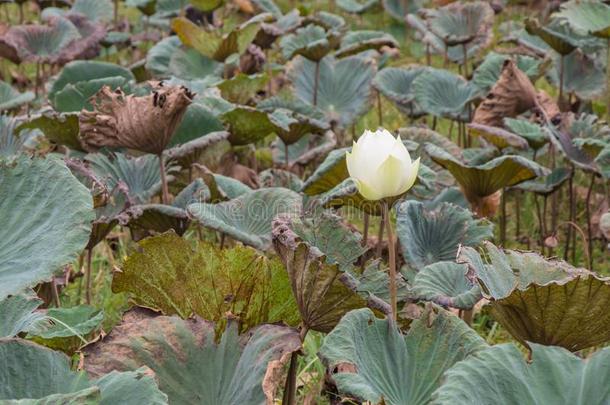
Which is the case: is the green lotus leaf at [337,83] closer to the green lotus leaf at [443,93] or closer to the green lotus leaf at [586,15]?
the green lotus leaf at [443,93]

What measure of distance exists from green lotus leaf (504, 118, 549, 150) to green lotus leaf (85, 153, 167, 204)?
Answer: 0.83 meters

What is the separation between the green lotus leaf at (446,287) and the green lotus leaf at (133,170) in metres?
0.80

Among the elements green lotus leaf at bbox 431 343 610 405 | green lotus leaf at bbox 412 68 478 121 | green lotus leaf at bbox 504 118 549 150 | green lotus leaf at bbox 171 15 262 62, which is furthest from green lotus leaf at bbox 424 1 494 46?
green lotus leaf at bbox 431 343 610 405

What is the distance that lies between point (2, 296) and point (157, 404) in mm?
222

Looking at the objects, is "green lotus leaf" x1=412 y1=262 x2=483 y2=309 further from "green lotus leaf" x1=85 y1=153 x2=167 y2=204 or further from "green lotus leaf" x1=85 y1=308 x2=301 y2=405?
"green lotus leaf" x1=85 y1=153 x2=167 y2=204

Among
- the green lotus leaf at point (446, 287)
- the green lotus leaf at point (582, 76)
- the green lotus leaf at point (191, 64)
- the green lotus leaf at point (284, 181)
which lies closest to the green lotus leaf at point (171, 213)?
the green lotus leaf at point (284, 181)

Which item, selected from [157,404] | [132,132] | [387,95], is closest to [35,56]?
[387,95]

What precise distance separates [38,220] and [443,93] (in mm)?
1762

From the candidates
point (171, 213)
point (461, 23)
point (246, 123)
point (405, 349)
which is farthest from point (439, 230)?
point (461, 23)

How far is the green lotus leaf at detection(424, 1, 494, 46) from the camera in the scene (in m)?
3.10

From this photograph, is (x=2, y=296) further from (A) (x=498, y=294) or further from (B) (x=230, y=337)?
(A) (x=498, y=294)

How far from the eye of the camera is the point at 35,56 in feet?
10.2

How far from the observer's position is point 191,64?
304cm

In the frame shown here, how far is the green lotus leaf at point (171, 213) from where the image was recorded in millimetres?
1794
